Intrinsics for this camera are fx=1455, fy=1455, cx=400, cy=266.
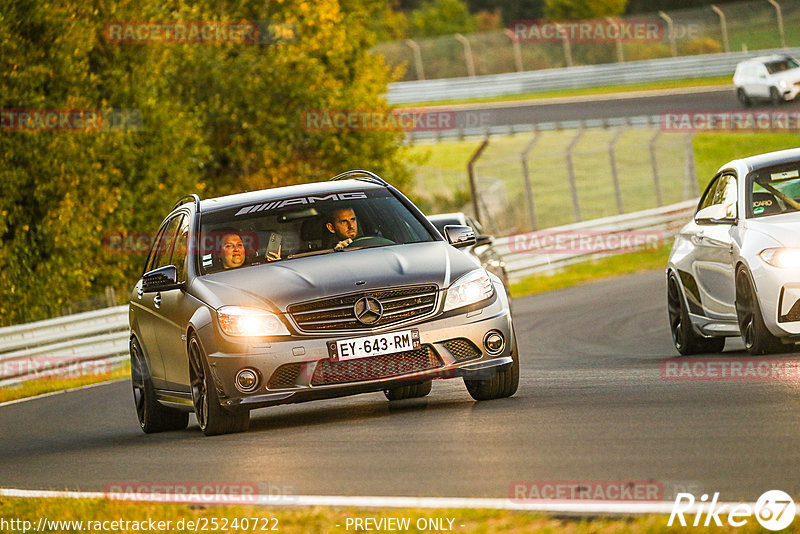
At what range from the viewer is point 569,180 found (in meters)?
35.2

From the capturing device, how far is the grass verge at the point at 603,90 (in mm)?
52156

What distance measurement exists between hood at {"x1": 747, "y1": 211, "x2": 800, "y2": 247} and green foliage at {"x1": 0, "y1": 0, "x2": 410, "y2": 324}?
14.8 m

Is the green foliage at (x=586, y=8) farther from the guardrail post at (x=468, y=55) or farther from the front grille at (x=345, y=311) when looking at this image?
the front grille at (x=345, y=311)

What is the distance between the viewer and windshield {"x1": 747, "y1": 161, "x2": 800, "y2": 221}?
11.0m

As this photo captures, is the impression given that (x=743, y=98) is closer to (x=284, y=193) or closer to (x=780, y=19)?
(x=780, y=19)

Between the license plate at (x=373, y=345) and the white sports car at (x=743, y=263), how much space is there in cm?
286

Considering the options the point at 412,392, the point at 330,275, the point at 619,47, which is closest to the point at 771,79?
the point at 619,47

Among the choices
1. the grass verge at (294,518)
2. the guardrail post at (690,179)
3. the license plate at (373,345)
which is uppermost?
the grass verge at (294,518)

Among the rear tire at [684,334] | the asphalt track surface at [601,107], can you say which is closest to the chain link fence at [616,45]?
the asphalt track surface at [601,107]

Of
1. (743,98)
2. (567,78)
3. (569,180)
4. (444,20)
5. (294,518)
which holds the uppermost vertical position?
(294,518)

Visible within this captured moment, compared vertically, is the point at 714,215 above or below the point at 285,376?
below

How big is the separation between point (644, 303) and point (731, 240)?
29.0 feet

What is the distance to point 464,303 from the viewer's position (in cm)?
913

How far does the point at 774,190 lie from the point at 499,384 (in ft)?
9.80
